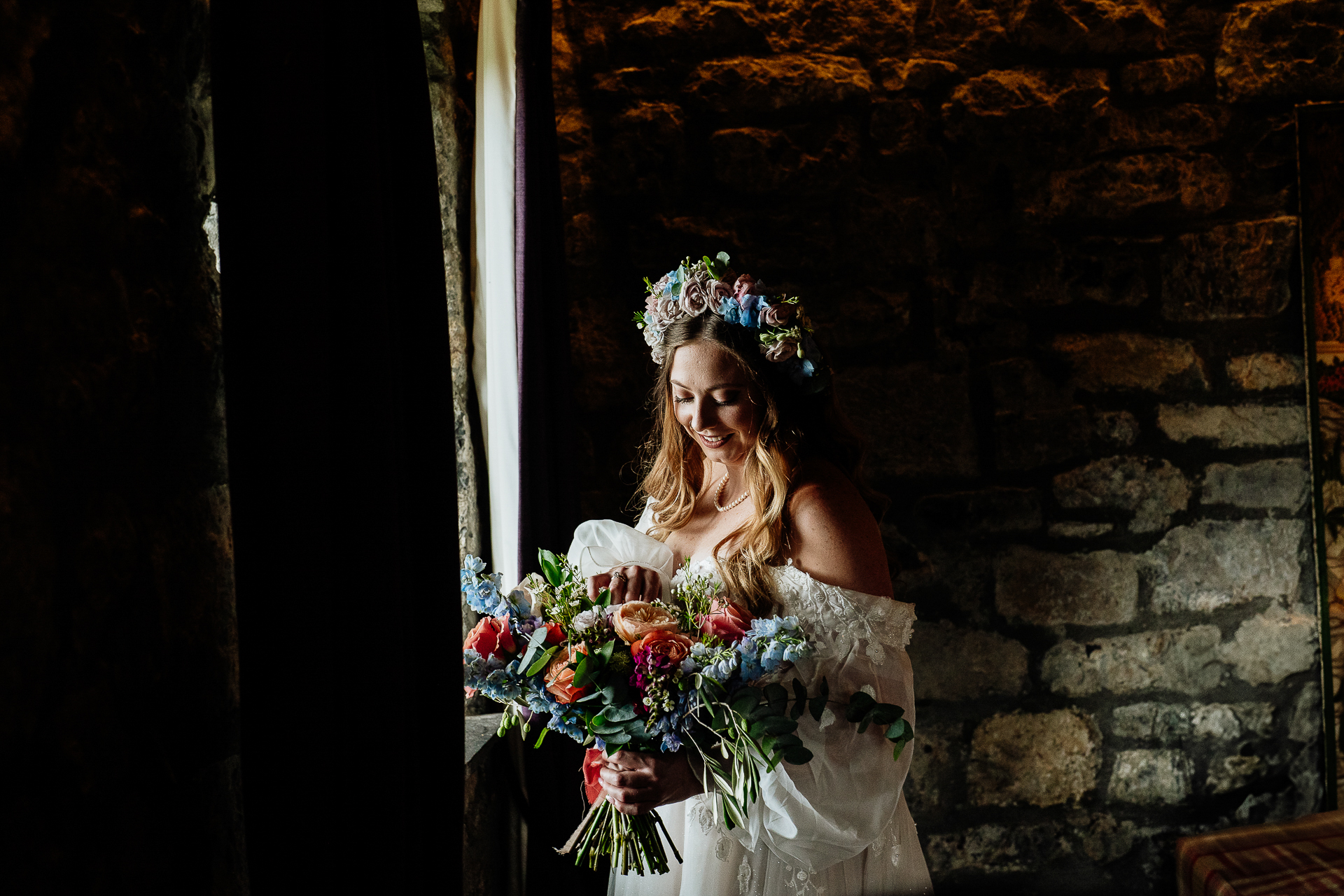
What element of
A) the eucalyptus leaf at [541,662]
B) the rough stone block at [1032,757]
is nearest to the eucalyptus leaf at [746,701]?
the eucalyptus leaf at [541,662]

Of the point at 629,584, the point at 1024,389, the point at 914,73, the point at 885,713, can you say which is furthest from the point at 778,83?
the point at 885,713

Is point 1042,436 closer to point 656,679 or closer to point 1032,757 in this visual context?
point 1032,757

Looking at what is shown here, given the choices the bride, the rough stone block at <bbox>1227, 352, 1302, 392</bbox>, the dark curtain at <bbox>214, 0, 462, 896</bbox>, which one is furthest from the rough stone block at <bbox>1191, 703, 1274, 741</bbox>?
the dark curtain at <bbox>214, 0, 462, 896</bbox>

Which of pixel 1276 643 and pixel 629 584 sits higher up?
pixel 629 584

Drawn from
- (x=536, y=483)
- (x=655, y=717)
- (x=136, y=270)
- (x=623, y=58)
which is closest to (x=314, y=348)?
(x=136, y=270)

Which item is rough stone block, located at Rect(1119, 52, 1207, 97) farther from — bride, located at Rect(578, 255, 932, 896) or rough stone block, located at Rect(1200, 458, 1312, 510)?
bride, located at Rect(578, 255, 932, 896)

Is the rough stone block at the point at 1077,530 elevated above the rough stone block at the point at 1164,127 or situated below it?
below

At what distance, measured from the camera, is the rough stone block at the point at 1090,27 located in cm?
267

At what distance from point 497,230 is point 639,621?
1.20m

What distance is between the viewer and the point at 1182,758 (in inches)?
107

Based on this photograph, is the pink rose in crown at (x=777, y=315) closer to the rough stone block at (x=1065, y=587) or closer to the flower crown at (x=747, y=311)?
the flower crown at (x=747, y=311)

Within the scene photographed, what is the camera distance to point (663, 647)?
4.76ft

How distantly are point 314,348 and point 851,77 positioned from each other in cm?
226

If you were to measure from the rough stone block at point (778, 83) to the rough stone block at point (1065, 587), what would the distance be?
5.09 ft
